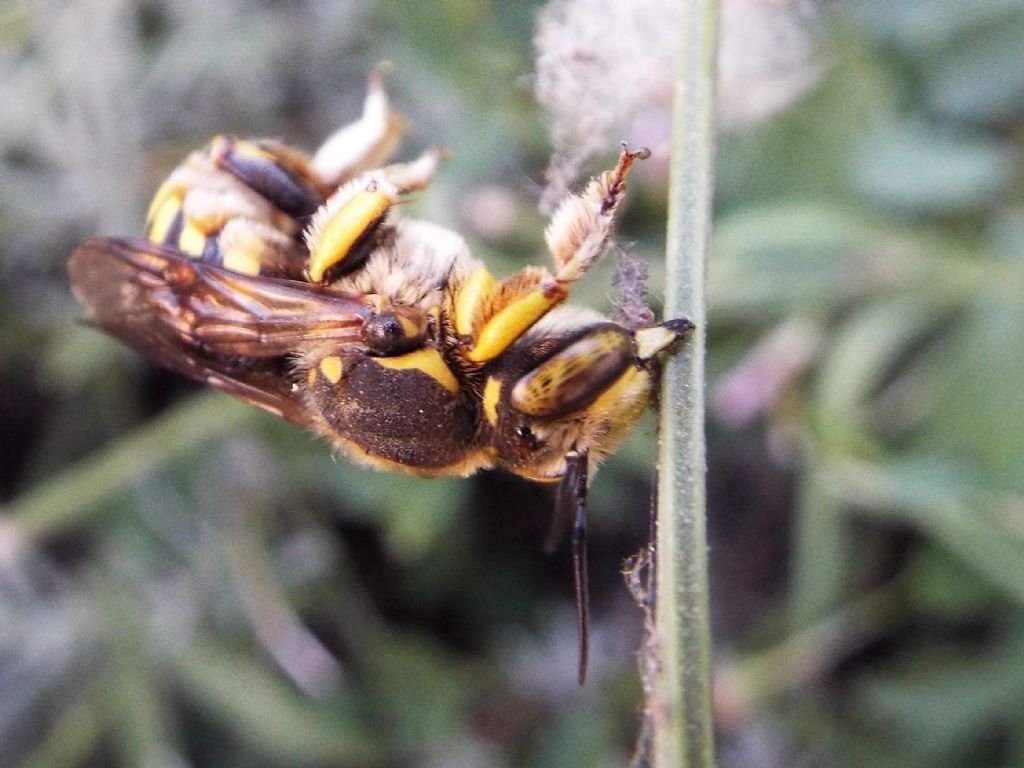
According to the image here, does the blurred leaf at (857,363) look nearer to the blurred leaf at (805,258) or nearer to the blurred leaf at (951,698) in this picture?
the blurred leaf at (805,258)

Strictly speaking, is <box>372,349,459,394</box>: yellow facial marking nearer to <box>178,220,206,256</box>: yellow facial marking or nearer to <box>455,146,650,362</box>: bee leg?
<box>455,146,650,362</box>: bee leg

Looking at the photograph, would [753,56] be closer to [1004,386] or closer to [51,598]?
[1004,386]

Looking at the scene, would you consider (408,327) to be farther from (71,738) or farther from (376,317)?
(71,738)

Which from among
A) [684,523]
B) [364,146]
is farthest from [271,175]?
[684,523]

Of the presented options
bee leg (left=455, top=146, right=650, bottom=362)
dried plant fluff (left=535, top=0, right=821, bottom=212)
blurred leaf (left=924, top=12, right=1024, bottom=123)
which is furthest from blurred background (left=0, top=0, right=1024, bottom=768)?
bee leg (left=455, top=146, right=650, bottom=362)

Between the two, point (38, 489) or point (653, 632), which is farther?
point (38, 489)

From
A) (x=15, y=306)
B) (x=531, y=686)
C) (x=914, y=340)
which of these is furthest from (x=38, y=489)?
→ (x=914, y=340)

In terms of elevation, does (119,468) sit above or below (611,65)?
below

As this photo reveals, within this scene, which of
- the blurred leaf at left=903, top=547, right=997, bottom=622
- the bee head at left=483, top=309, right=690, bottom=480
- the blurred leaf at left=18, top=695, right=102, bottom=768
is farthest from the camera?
the blurred leaf at left=18, top=695, right=102, bottom=768
